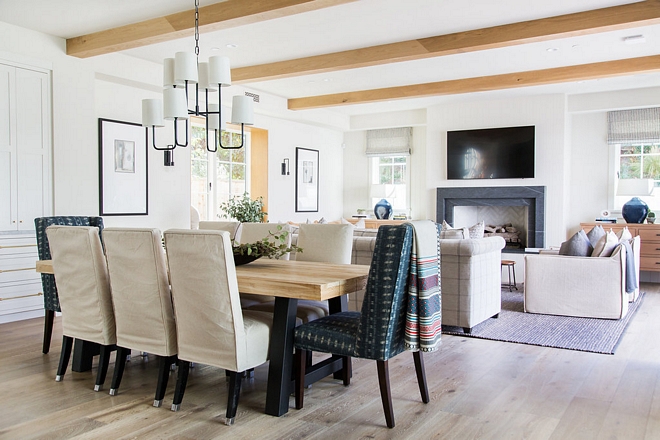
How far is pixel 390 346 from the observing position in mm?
2535

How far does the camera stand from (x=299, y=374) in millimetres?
2789

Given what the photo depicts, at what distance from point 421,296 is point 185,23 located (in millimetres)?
3030

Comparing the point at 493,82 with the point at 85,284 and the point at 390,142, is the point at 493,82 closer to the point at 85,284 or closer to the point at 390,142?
the point at 390,142

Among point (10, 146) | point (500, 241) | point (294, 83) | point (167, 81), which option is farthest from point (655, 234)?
point (10, 146)

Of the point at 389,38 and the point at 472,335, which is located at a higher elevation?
the point at 389,38

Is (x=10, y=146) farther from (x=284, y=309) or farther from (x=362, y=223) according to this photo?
(x=362, y=223)

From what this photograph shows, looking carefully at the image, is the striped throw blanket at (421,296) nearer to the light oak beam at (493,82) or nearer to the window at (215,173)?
the light oak beam at (493,82)

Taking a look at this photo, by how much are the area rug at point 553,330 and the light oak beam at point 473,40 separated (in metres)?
2.39

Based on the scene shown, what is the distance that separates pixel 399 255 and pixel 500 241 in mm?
2861

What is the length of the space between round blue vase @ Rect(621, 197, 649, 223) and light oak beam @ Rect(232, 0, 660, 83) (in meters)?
3.62

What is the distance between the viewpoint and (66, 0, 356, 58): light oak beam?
3904 mm

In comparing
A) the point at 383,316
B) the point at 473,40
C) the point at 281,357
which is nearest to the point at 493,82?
the point at 473,40

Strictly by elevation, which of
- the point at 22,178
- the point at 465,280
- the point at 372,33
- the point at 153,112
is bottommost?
the point at 465,280

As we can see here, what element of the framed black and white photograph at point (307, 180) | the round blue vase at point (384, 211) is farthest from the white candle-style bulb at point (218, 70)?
the round blue vase at point (384, 211)
